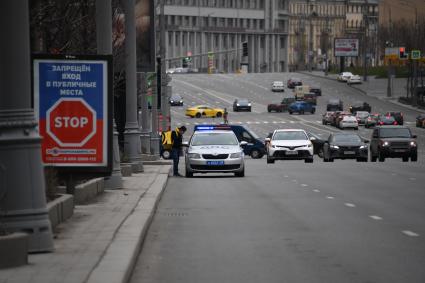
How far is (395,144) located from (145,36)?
19.3 metres

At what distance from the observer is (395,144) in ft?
Answer: 179

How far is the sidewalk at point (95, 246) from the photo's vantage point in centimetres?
1103

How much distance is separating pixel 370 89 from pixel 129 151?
132 meters

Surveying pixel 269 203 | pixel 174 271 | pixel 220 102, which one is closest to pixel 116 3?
pixel 269 203

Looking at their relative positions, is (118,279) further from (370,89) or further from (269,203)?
(370,89)

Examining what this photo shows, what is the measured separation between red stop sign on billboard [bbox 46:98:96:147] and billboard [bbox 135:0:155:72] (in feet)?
63.8

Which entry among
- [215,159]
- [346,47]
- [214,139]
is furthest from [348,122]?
[346,47]

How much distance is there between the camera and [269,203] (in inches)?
963

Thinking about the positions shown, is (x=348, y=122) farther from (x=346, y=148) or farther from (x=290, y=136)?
(x=290, y=136)

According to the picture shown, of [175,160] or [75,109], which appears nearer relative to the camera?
[75,109]

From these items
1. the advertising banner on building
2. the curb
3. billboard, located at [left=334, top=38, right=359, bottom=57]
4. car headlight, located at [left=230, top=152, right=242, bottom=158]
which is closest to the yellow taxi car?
billboard, located at [left=334, top=38, right=359, bottom=57]

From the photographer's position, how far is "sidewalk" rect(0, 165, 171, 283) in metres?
11.0

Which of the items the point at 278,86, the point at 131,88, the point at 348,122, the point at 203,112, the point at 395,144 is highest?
the point at 131,88

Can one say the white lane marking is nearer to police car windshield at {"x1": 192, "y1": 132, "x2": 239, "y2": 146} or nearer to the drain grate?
the drain grate
